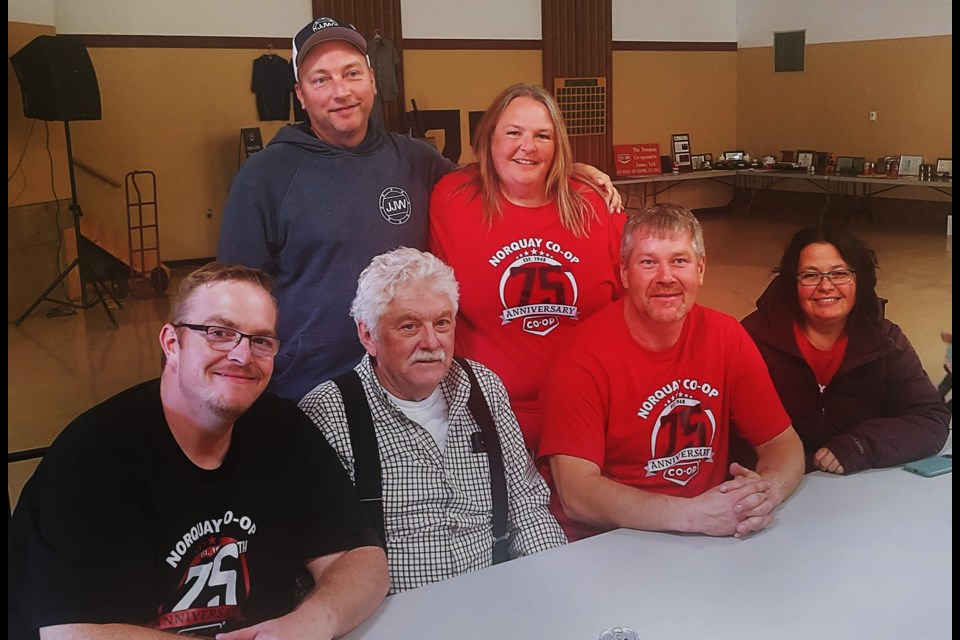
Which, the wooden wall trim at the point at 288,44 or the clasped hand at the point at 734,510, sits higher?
the wooden wall trim at the point at 288,44

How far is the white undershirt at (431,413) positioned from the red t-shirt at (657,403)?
0.20 meters

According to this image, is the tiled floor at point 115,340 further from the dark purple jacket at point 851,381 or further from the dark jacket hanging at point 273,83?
the dark jacket hanging at point 273,83

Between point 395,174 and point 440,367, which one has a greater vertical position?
point 395,174

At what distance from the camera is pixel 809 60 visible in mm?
6535

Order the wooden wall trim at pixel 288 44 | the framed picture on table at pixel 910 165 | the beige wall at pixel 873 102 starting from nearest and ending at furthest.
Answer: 1. the wooden wall trim at pixel 288 44
2. the beige wall at pixel 873 102
3. the framed picture on table at pixel 910 165

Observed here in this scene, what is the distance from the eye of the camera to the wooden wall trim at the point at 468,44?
2.69 m

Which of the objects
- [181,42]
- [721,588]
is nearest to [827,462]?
[721,588]

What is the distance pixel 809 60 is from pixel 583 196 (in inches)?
209

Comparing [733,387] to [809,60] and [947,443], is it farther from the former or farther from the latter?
[809,60]

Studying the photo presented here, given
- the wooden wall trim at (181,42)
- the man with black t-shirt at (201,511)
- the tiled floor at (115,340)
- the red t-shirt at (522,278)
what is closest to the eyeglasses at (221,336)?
the man with black t-shirt at (201,511)

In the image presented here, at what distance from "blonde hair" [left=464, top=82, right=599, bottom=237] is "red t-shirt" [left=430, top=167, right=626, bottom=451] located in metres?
0.02

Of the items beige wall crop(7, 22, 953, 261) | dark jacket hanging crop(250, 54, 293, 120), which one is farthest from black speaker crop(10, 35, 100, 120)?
dark jacket hanging crop(250, 54, 293, 120)

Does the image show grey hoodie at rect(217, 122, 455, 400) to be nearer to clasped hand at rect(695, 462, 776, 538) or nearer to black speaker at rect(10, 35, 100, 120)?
clasped hand at rect(695, 462, 776, 538)

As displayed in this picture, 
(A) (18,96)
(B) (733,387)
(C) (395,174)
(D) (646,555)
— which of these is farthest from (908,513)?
(A) (18,96)
